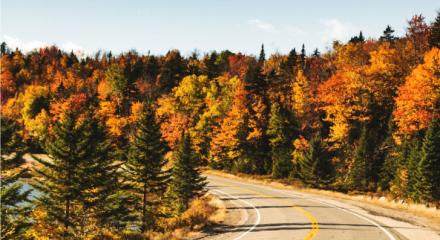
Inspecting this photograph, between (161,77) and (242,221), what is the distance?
8183 centimetres

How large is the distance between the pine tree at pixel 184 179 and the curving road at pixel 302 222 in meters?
3.51

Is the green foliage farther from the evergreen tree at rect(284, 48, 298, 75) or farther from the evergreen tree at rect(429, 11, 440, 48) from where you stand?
the evergreen tree at rect(284, 48, 298, 75)

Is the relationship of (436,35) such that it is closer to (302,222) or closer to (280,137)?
(280,137)

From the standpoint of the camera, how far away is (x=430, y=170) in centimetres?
3891

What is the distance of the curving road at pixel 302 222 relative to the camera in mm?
20547

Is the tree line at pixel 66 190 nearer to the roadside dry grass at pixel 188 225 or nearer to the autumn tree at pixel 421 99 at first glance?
the roadside dry grass at pixel 188 225

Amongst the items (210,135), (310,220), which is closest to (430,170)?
(310,220)

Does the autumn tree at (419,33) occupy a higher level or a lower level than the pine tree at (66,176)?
higher

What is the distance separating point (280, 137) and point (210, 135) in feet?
46.2

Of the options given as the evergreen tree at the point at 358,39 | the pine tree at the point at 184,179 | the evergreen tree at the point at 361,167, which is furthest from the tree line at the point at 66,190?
the evergreen tree at the point at 358,39

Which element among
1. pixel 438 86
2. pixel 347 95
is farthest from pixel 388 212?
pixel 347 95

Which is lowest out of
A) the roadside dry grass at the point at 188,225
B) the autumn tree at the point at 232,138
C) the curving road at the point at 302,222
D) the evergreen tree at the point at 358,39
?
the roadside dry grass at the point at 188,225

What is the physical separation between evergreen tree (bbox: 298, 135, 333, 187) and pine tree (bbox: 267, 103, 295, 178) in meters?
7.00

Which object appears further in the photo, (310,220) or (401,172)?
(401,172)
